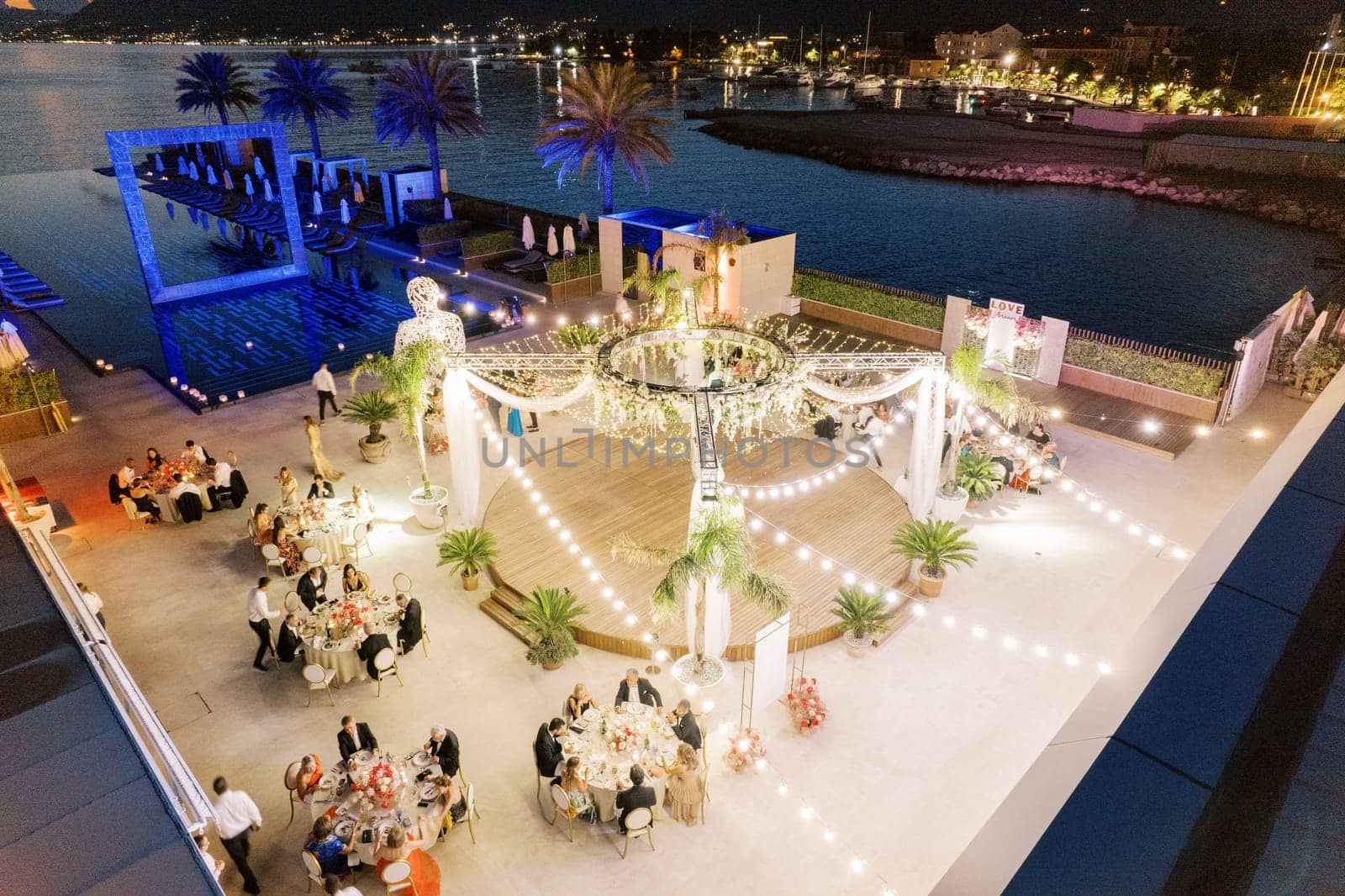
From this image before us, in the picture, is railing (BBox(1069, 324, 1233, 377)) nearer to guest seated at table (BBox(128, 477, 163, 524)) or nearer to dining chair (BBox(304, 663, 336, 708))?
dining chair (BBox(304, 663, 336, 708))

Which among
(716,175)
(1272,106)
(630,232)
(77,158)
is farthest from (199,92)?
(1272,106)

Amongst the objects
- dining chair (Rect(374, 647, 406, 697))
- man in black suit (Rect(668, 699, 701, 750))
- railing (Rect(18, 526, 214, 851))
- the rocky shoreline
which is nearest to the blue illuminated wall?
dining chair (Rect(374, 647, 406, 697))

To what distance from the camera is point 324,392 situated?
17.8m

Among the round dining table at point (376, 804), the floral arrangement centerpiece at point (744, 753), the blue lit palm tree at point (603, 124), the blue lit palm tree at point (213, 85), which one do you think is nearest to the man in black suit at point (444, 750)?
the round dining table at point (376, 804)

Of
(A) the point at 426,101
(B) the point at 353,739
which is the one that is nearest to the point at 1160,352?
Answer: (B) the point at 353,739

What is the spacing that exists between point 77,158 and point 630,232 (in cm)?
5836

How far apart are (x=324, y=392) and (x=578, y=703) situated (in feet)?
Answer: 37.2

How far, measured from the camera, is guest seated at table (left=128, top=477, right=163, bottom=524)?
551 inches

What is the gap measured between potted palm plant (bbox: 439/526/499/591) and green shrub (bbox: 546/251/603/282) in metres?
14.9

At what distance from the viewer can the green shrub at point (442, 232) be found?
3106 cm

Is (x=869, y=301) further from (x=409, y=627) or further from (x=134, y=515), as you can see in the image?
(x=134, y=515)

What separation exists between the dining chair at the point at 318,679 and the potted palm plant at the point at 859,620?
6936mm

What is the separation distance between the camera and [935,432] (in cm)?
1316

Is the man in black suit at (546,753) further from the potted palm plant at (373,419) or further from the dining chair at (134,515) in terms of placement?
the dining chair at (134,515)
